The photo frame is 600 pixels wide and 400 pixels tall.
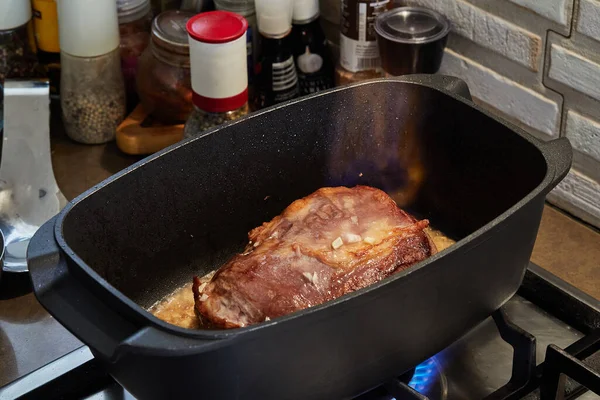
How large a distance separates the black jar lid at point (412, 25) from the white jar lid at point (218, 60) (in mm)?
234

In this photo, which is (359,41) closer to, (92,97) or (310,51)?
(310,51)

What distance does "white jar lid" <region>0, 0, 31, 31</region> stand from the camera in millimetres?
1360

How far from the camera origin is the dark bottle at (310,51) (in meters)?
1.39

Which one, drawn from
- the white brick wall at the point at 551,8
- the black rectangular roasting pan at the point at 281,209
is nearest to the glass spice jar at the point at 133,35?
the black rectangular roasting pan at the point at 281,209

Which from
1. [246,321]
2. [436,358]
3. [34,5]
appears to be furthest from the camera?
[34,5]

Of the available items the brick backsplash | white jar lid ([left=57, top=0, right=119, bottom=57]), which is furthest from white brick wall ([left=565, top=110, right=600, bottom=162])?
white jar lid ([left=57, top=0, right=119, bottom=57])

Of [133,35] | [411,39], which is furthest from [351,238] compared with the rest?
[133,35]

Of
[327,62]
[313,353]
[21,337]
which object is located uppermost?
[313,353]

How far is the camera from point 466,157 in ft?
3.47

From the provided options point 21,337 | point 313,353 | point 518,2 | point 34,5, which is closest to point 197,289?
point 313,353

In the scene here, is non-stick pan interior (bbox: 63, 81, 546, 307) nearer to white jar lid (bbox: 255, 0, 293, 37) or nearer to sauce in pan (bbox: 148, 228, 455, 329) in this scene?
sauce in pan (bbox: 148, 228, 455, 329)

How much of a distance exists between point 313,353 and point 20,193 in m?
0.67

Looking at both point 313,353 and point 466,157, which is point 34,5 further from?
point 313,353

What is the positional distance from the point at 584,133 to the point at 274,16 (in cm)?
47
